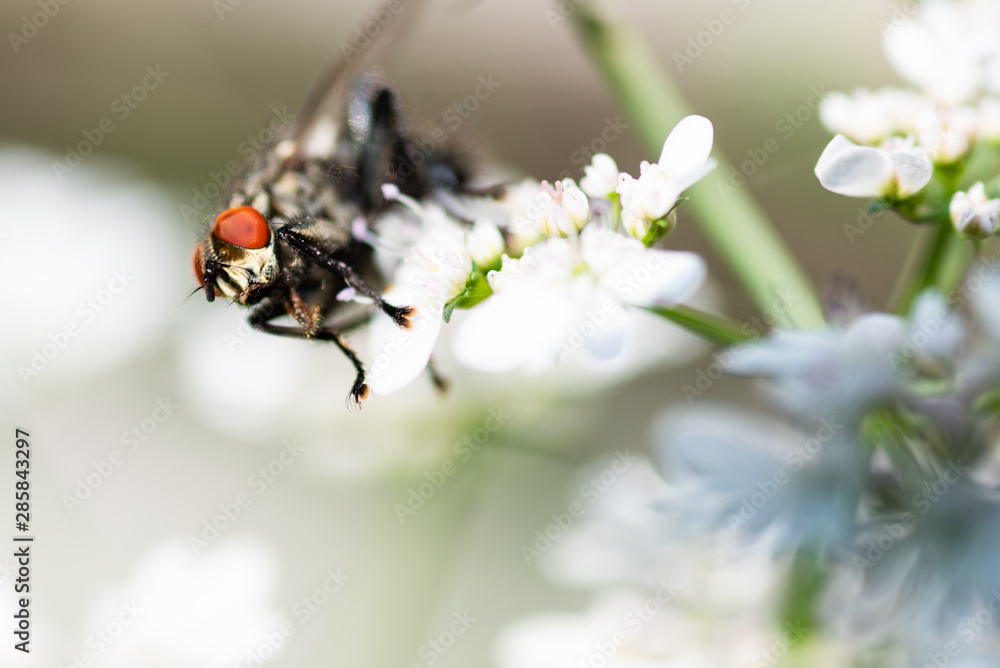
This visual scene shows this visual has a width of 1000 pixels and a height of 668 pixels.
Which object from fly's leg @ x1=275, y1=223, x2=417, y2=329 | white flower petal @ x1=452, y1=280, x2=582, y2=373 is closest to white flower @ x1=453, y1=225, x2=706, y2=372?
white flower petal @ x1=452, y1=280, x2=582, y2=373

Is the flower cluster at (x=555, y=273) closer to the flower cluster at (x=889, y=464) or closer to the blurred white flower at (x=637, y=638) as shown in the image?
the flower cluster at (x=889, y=464)

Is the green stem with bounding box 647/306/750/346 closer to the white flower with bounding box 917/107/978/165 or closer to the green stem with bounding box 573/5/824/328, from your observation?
the green stem with bounding box 573/5/824/328

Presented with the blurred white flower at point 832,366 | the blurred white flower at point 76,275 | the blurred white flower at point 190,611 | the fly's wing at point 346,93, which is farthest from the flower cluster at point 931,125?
the blurred white flower at point 76,275

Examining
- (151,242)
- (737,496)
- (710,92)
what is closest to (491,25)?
(710,92)

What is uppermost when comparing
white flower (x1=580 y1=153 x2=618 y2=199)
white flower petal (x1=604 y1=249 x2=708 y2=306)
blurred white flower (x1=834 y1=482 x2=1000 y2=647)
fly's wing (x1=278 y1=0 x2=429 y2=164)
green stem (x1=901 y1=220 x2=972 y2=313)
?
fly's wing (x1=278 y1=0 x2=429 y2=164)

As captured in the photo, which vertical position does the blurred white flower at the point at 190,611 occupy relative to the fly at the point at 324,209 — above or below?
below

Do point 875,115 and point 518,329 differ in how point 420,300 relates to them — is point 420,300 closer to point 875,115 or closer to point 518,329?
point 518,329
